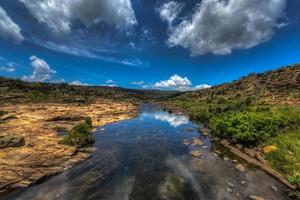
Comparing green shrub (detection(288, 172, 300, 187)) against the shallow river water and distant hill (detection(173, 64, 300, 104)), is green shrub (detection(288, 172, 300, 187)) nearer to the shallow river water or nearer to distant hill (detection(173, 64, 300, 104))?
the shallow river water

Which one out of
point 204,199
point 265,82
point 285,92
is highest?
point 265,82

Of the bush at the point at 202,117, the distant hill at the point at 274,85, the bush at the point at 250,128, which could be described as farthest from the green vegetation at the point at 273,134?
the distant hill at the point at 274,85

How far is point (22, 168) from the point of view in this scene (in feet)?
66.3

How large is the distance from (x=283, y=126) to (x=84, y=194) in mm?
29811

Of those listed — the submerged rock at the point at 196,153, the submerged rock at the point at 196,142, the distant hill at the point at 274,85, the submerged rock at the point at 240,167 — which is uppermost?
the distant hill at the point at 274,85

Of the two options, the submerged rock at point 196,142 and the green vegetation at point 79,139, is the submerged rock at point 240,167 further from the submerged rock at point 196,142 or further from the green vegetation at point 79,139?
the green vegetation at point 79,139

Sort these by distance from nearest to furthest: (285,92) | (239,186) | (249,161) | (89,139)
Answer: (239,186) → (249,161) → (89,139) → (285,92)

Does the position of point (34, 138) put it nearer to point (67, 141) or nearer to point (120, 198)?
point (67, 141)

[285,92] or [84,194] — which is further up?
[285,92]

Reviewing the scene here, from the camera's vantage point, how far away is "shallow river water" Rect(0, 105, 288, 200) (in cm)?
1728

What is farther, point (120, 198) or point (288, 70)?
point (288, 70)

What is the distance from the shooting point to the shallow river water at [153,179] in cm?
1728

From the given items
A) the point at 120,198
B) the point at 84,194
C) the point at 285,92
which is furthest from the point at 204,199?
the point at 285,92

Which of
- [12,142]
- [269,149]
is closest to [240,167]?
[269,149]
